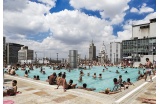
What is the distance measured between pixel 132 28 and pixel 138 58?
21.7 m

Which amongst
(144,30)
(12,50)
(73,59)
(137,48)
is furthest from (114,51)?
(12,50)

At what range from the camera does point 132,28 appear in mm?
79500

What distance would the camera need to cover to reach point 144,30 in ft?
246

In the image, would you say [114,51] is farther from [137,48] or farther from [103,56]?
[137,48]

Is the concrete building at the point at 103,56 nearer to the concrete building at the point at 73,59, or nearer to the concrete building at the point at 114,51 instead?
the concrete building at the point at 114,51

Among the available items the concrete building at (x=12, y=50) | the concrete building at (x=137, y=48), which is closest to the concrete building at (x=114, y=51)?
the concrete building at (x=137, y=48)

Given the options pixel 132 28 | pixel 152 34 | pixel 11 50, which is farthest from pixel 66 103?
pixel 11 50

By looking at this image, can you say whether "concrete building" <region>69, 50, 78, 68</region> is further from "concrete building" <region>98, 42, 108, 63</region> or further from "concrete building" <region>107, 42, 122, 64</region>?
"concrete building" <region>107, 42, 122, 64</region>

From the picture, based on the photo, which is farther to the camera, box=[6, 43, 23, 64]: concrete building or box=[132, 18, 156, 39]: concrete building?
box=[6, 43, 23, 64]: concrete building

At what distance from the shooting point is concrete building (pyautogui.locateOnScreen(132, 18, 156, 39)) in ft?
227

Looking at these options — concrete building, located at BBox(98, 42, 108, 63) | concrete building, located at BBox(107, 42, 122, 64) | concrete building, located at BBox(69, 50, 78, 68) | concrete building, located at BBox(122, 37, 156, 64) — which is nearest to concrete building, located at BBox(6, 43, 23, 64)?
concrete building, located at BBox(98, 42, 108, 63)

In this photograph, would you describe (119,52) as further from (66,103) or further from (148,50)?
(66,103)

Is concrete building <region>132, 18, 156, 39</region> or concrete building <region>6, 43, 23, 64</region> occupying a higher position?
concrete building <region>132, 18, 156, 39</region>
